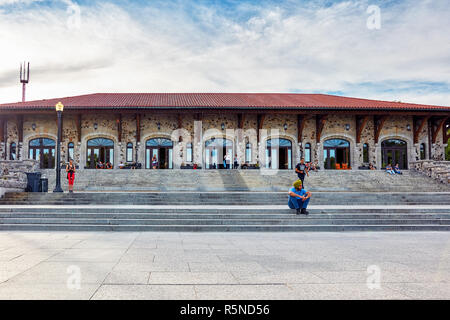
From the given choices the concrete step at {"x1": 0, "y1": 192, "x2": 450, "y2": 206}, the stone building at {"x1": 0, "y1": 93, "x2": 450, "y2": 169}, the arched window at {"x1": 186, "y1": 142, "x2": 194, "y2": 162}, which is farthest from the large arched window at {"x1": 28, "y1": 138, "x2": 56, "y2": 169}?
the concrete step at {"x1": 0, "y1": 192, "x2": 450, "y2": 206}

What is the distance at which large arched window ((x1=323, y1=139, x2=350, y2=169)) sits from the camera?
25.6 metres

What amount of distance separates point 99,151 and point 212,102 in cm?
886

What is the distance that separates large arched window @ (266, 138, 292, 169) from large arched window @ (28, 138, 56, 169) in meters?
15.5

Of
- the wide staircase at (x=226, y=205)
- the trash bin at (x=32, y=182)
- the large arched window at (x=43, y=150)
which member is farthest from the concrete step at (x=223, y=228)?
the large arched window at (x=43, y=150)

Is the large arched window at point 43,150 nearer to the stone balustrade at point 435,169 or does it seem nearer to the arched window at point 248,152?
the arched window at point 248,152

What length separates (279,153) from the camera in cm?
2548

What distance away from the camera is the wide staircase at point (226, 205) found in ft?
28.8

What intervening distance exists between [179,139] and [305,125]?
9.26 metres

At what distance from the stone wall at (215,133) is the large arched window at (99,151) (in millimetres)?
341

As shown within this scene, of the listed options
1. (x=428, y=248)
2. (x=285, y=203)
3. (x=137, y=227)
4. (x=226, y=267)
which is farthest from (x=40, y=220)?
(x=428, y=248)

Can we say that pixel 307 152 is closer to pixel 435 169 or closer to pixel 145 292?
pixel 435 169

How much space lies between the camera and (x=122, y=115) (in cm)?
2466

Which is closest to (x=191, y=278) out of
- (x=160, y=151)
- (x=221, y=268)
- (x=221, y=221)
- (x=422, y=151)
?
(x=221, y=268)
